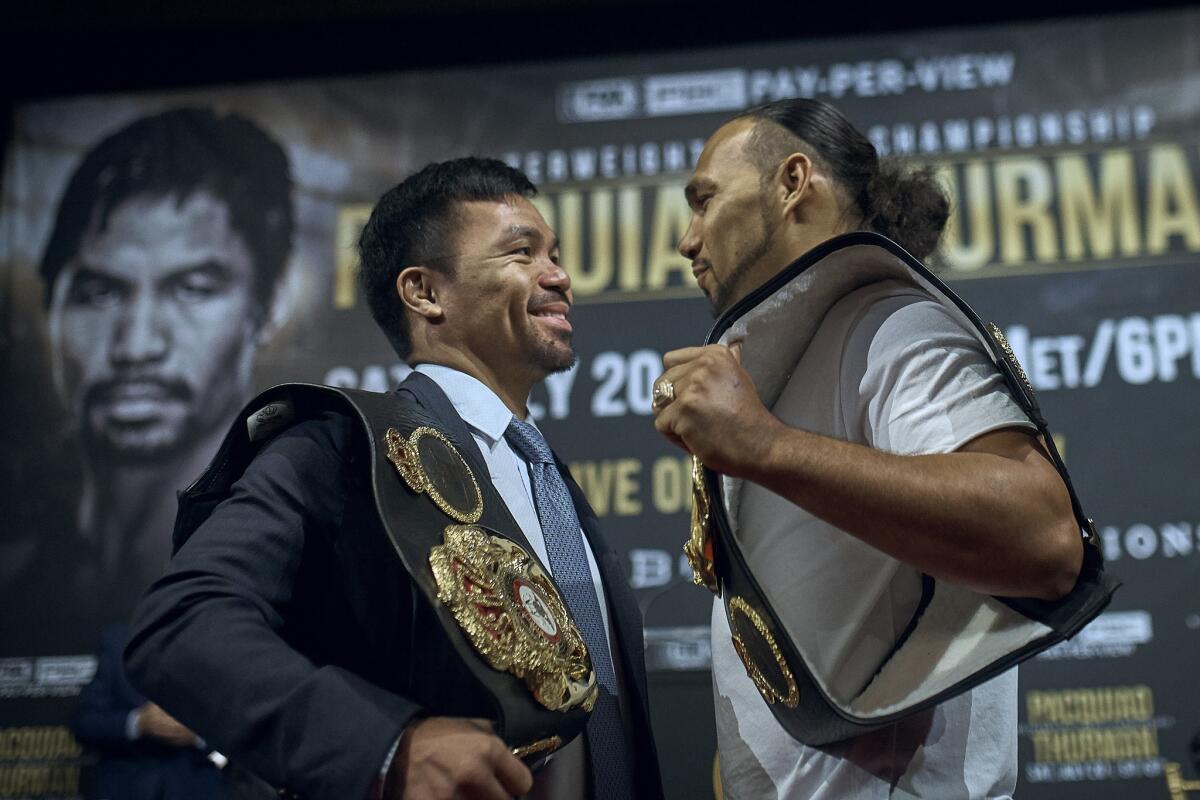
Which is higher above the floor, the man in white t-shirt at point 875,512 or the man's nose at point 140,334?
the man's nose at point 140,334

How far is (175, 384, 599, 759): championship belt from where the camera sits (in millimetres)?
1120

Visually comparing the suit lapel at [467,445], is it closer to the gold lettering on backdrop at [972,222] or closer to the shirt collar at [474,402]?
the shirt collar at [474,402]

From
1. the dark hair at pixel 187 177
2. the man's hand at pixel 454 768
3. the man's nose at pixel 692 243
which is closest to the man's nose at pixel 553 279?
the man's nose at pixel 692 243

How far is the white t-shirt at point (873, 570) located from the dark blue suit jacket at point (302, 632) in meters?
0.33

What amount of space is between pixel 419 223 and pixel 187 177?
2364mm

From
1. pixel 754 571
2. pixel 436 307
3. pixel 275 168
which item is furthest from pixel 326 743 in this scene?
pixel 275 168

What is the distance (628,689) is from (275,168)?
9.73ft

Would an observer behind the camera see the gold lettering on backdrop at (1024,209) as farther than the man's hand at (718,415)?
Yes

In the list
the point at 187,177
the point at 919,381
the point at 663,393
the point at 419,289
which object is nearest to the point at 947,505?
the point at 919,381

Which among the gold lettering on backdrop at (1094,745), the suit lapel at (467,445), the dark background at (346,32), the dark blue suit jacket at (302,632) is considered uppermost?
the dark background at (346,32)

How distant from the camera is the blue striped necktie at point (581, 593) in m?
1.40

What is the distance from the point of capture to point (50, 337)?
3.90 m

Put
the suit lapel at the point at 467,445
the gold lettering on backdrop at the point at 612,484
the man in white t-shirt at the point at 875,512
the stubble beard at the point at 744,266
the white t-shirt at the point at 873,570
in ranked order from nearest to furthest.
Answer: the man in white t-shirt at the point at 875,512 < the white t-shirt at the point at 873,570 < the suit lapel at the point at 467,445 < the stubble beard at the point at 744,266 < the gold lettering on backdrop at the point at 612,484

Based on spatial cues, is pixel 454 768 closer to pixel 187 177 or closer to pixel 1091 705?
pixel 1091 705
